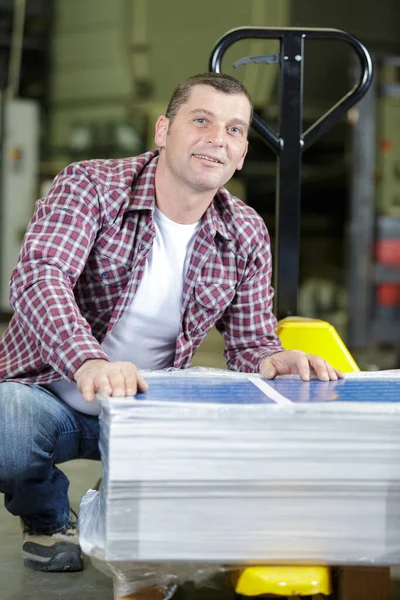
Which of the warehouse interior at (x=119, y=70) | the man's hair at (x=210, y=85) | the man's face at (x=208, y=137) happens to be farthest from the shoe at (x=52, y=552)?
the warehouse interior at (x=119, y=70)

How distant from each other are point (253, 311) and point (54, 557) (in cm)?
71

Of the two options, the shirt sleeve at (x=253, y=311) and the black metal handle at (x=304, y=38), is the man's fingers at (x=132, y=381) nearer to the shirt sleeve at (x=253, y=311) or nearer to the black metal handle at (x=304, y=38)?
the shirt sleeve at (x=253, y=311)

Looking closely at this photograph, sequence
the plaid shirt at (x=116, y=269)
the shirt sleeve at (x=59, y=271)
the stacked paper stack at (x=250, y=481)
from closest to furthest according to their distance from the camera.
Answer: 1. the stacked paper stack at (x=250, y=481)
2. the shirt sleeve at (x=59, y=271)
3. the plaid shirt at (x=116, y=269)

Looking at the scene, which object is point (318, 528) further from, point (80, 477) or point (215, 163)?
point (80, 477)

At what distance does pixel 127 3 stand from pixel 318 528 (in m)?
7.16

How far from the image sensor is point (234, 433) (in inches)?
53.9

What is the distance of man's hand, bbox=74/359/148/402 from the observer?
4.75ft

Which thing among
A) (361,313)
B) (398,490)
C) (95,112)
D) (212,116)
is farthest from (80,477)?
(95,112)

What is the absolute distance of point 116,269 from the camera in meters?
1.96

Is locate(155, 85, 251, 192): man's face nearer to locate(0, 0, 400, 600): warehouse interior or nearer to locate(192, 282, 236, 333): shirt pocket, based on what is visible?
locate(192, 282, 236, 333): shirt pocket

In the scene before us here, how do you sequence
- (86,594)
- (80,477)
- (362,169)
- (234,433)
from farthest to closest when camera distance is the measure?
(362,169)
(80,477)
(86,594)
(234,433)

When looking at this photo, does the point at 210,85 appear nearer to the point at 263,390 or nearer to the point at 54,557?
the point at 263,390

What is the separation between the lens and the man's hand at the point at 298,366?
67.3 inches

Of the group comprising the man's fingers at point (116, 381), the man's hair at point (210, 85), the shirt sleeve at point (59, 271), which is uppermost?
the man's hair at point (210, 85)
